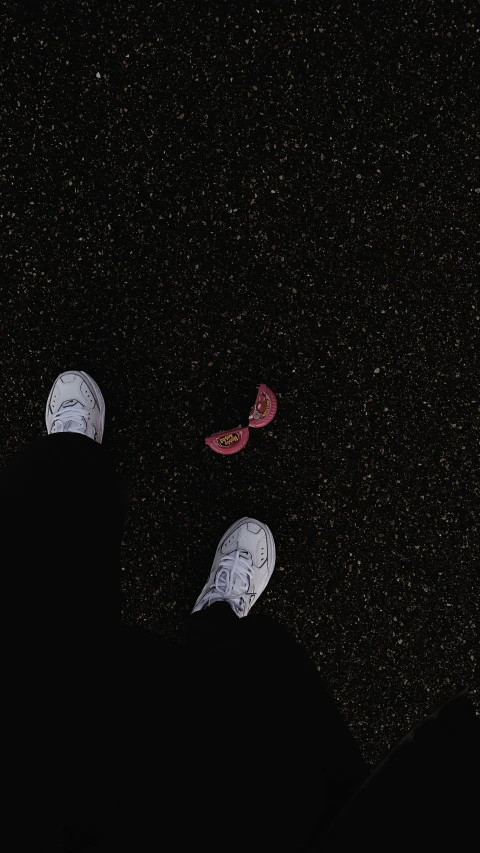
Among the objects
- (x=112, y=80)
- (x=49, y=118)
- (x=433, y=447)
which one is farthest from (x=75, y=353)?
(x=433, y=447)

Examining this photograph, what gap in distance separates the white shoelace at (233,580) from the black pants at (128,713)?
186mm

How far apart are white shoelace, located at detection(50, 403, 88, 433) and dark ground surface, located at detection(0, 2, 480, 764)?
4.4 inches

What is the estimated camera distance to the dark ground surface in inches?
59.1

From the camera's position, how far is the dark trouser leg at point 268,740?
2.98 feet

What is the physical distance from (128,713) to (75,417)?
2.61 feet

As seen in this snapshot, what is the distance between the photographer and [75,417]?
1.49 meters

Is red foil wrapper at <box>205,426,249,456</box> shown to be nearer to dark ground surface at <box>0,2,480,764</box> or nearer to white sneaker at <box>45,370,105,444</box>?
dark ground surface at <box>0,2,480,764</box>

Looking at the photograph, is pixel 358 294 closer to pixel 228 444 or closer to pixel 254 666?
pixel 228 444

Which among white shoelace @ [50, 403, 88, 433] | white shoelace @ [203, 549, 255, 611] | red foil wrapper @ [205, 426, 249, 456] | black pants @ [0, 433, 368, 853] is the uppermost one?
red foil wrapper @ [205, 426, 249, 456]

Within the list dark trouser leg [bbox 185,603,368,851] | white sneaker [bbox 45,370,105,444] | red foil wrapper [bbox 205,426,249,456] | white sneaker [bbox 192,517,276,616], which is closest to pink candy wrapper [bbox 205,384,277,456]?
red foil wrapper [bbox 205,426,249,456]

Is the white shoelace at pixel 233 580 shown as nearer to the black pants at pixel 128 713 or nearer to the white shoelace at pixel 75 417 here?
the black pants at pixel 128 713

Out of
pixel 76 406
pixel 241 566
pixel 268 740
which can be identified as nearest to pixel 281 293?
pixel 76 406

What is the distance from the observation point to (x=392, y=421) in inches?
61.6

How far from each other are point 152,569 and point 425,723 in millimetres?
984
